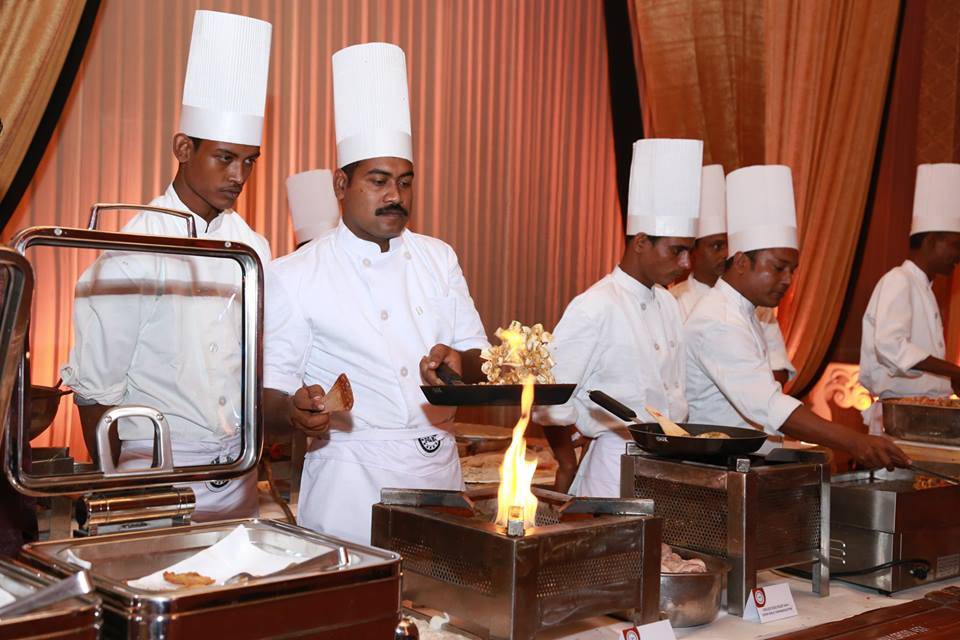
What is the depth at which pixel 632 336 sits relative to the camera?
115 inches

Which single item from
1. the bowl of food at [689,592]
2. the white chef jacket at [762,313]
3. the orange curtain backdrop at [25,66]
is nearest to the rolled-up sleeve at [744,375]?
the white chef jacket at [762,313]

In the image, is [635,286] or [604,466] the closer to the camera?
[604,466]

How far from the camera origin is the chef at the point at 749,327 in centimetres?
273

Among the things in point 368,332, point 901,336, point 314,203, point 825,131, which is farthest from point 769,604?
point 825,131

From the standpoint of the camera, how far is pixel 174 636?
2.98 ft

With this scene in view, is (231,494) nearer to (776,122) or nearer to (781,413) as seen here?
(781,413)

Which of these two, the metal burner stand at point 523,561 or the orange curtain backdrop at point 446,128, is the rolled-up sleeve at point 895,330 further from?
the metal burner stand at point 523,561

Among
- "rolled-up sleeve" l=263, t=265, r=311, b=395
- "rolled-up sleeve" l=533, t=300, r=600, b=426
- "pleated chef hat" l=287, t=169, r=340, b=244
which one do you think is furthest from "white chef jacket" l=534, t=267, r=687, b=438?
"pleated chef hat" l=287, t=169, r=340, b=244

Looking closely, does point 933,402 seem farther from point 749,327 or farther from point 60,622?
point 60,622

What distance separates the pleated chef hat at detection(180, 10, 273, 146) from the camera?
218cm

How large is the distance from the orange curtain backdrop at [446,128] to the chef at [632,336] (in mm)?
1988

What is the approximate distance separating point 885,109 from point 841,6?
0.76 metres

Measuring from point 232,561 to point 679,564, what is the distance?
3.13 feet

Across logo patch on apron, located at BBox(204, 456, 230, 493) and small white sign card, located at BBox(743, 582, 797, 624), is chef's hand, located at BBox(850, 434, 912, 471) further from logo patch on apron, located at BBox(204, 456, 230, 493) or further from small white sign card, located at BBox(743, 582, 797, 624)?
logo patch on apron, located at BBox(204, 456, 230, 493)
